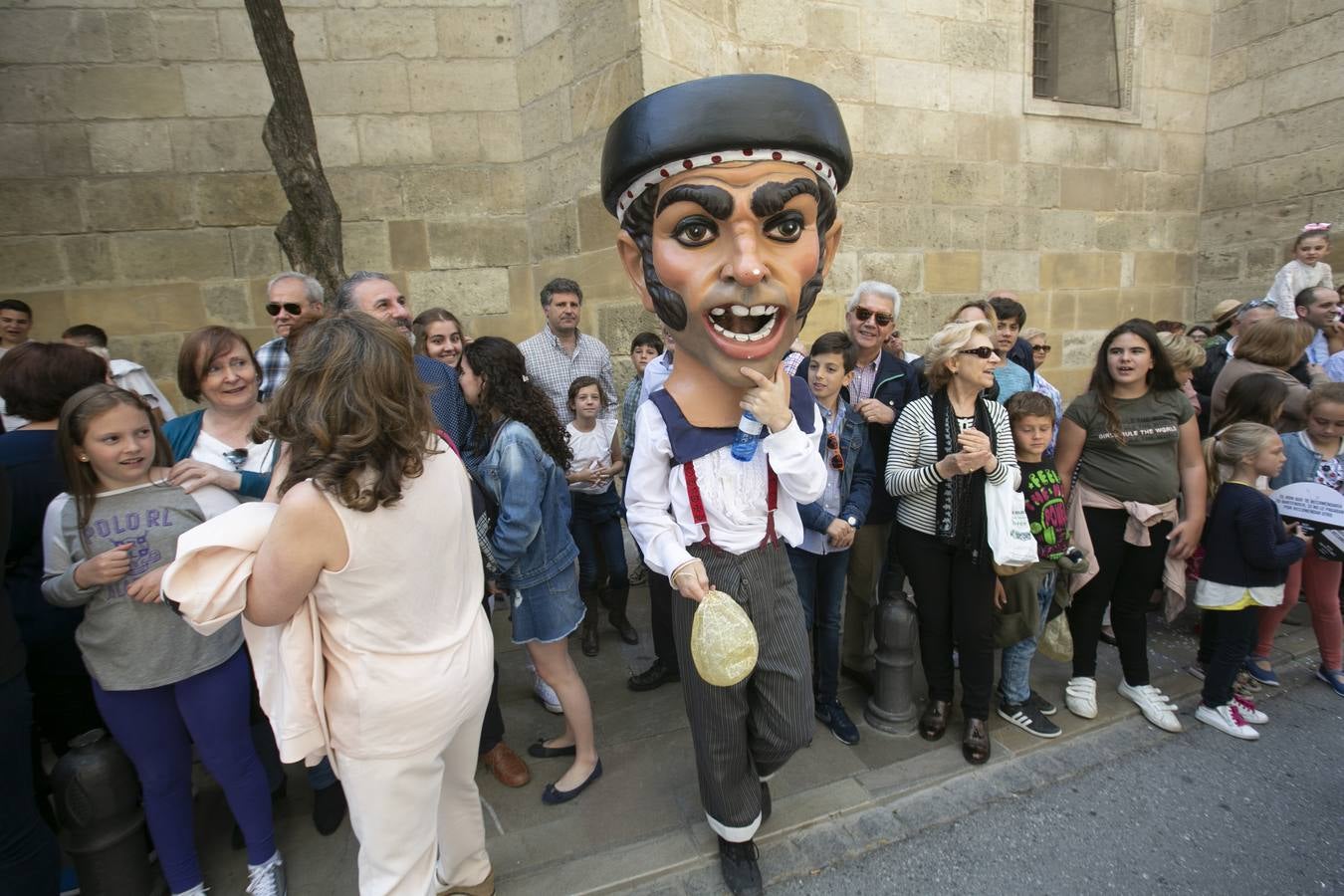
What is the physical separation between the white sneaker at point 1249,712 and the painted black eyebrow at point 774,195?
292 centimetres

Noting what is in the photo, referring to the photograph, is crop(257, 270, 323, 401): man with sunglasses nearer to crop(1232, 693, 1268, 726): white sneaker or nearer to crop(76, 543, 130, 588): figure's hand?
crop(76, 543, 130, 588): figure's hand

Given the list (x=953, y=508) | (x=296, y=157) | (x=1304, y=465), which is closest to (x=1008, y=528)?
(x=953, y=508)

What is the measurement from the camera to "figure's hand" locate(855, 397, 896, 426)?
283cm

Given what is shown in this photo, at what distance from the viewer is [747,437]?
73.4 inches

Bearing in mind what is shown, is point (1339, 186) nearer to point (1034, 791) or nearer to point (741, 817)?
point (1034, 791)

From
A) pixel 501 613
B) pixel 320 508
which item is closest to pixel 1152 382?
pixel 320 508

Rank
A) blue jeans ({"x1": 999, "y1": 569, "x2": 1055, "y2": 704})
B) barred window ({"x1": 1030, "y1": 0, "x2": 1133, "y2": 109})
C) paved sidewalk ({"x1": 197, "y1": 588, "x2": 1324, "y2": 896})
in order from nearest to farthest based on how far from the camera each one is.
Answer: paved sidewalk ({"x1": 197, "y1": 588, "x2": 1324, "y2": 896}) → blue jeans ({"x1": 999, "y1": 569, "x2": 1055, "y2": 704}) → barred window ({"x1": 1030, "y1": 0, "x2": 1133, "y2": 109})

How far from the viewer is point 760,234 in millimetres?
1770

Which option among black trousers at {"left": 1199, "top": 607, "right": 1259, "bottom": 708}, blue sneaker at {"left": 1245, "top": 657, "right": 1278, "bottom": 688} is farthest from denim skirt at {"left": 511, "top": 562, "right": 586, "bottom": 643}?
blue sneaker at {"left": 1245, "top": 657, "right": 1278, "bottom": 688}

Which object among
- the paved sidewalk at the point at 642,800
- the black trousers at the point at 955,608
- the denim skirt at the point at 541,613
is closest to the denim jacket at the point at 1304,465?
the paved sidewalk at the point at 642,800

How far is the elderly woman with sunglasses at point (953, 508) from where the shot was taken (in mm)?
2486

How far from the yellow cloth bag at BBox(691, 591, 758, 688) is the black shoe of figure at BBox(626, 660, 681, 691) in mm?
1666

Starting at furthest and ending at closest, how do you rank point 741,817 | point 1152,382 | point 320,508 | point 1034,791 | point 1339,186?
point 1339,186
point 1152,382
point 1034,791
point 741,817
point 320,508

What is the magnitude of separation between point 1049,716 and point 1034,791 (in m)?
0.52
